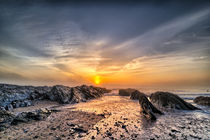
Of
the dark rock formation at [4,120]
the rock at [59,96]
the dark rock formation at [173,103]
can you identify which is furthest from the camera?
the rock at [59,96]

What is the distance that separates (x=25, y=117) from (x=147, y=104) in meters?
14.5

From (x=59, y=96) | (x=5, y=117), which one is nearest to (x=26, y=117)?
(x=5, y=117)

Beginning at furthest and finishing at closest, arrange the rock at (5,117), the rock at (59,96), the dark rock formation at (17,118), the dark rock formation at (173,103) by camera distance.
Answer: the rock at (59,96)
the dark rock formation at (173,103)
the rock at (5,117)
the dark rock formation at (17,118)

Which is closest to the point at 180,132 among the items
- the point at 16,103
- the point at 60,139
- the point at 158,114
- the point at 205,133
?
the point at 205,133

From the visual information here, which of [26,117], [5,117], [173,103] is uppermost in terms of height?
[5,117]

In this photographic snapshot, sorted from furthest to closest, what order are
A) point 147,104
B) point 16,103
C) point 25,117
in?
point 16,103
point 147,104
point 25,117

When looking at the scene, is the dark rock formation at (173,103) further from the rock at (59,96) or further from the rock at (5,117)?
the rock at (5,117)

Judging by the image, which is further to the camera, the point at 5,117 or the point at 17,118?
the point at 5,117

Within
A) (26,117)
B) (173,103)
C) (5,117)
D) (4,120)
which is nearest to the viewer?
(4,120)

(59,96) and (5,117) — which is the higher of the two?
(5,117)

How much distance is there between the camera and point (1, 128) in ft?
23.8

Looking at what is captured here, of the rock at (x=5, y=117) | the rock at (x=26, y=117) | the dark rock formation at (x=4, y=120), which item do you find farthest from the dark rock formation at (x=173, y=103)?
the rock at (x=5, y=117)

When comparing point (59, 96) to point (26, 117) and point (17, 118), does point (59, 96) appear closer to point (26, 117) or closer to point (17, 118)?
point (26, 117)

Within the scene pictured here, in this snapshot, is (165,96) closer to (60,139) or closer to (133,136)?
(133,136)
